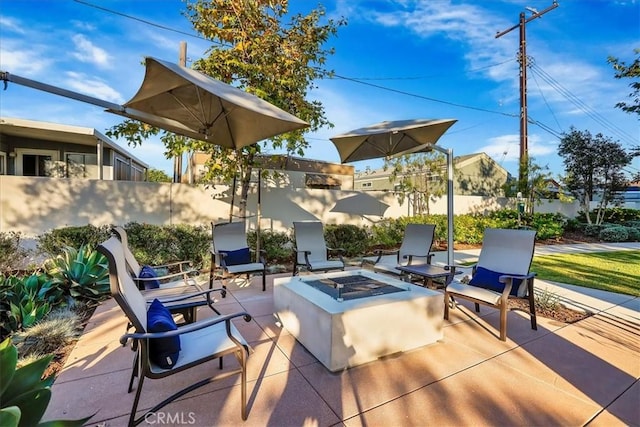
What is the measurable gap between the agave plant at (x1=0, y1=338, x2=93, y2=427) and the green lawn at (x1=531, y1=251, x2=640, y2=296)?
710 cm

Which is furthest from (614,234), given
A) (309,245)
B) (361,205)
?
(309,245)

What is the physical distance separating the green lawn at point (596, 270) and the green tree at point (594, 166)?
685 centimetres

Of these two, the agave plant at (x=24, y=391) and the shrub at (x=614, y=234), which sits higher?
the agave plant at (x=24, y=391)

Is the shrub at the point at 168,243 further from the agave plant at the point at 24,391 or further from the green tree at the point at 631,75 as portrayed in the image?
the green tree at the point at 631,75

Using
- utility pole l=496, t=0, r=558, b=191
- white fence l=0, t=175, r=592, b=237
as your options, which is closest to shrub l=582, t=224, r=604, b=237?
utility pole l=496, t=0, r=558, b=191

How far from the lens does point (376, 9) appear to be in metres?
8.73

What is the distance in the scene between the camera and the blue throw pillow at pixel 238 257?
5289mm

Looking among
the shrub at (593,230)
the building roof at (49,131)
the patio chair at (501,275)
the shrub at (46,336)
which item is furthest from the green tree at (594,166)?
the building roof at (49,131)

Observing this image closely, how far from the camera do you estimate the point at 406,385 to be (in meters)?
2.44

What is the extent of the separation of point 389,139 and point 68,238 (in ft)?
20.7

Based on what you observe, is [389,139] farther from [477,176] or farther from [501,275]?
[477,176]

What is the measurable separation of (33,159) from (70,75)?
4980mm

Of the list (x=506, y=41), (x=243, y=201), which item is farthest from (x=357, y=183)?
(x=243, y=201)

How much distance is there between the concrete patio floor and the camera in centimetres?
208
